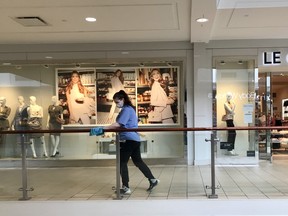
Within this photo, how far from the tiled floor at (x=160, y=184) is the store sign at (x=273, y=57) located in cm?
338

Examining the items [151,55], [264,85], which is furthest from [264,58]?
[151,55]

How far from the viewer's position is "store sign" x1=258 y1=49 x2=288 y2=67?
817 cm

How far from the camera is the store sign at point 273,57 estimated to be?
8.17 metres

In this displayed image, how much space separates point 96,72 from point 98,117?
1149 mm

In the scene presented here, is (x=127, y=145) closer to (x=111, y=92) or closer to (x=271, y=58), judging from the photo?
(x=111, y=92)

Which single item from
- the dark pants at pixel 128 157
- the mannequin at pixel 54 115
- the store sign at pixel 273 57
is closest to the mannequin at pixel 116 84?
the mannequin at pixel 54 115

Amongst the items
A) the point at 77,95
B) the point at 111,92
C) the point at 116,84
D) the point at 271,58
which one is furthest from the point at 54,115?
the point at 271,58

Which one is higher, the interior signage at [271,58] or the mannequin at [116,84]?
the interior signage at [271,58]

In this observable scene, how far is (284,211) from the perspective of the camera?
470cm

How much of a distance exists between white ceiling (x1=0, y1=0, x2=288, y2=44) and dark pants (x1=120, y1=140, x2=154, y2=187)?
2222 mm

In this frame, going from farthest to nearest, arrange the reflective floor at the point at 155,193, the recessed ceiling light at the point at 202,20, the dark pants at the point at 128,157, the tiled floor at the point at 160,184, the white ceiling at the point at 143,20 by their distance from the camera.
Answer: the recessed ceiling light at the point at 202,20 < the white ceiling at the point at 143,20 < the dark pants at the point at 128,157 < the tiled floor at the point at 160,184 < the reflective floor at the point at 155,193

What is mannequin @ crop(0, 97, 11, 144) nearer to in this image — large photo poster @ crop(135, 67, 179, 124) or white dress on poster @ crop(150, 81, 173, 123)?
large photo poster @ crop(135, 67, 179, 124)

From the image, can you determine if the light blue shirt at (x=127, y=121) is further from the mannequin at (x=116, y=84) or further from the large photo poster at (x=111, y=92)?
the mannequin at (x=116, y=84)

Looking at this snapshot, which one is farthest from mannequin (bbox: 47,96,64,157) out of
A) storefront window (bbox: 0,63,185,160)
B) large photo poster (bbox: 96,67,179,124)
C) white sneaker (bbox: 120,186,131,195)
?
white sneaker (bbox: 120,186,131,195)
